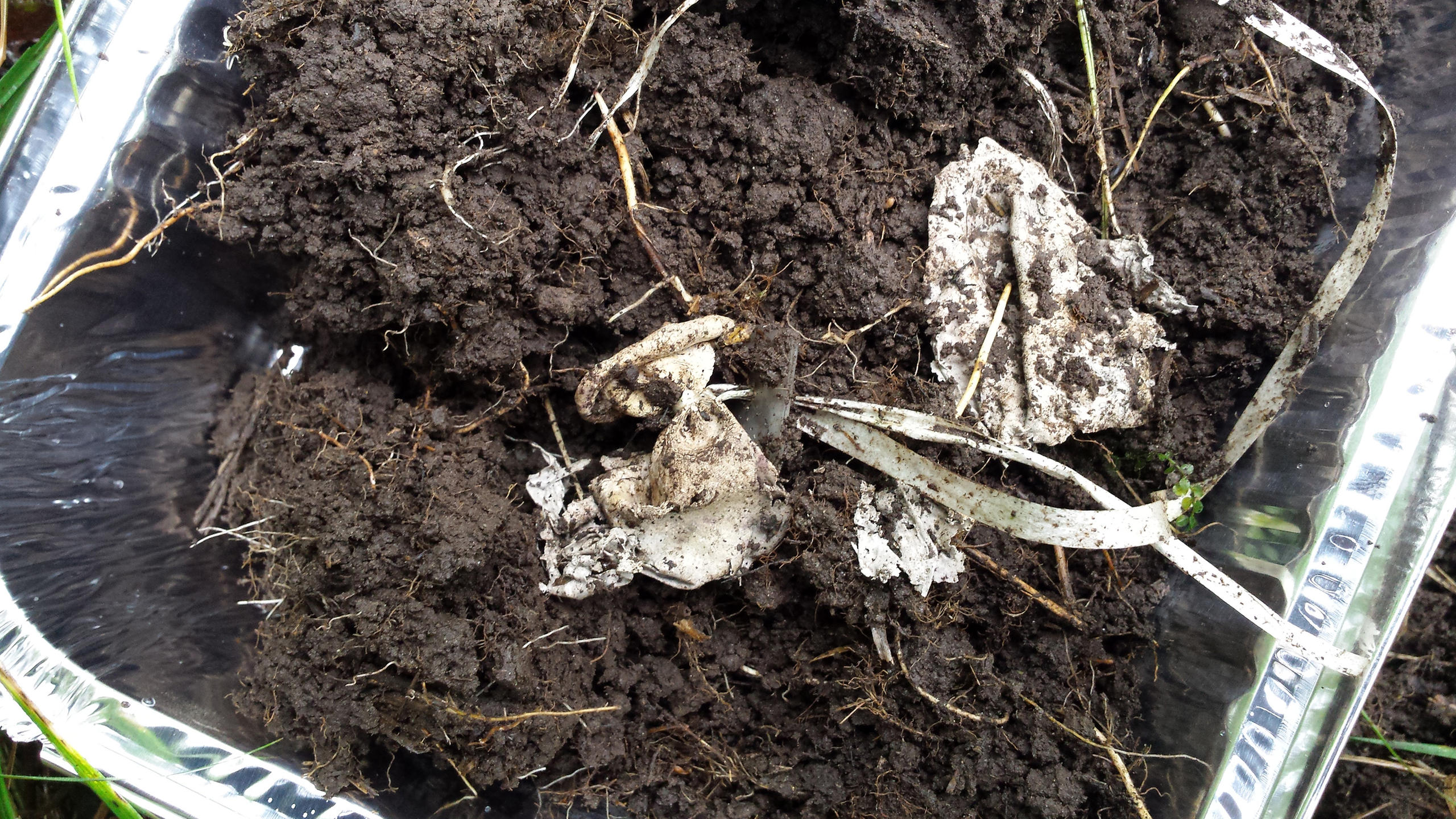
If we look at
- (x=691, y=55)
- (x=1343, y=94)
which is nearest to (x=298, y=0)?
(x=691, y=55)

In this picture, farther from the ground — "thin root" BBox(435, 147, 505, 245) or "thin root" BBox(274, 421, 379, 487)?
"thin root" BBox(435, 147, 505, 245)

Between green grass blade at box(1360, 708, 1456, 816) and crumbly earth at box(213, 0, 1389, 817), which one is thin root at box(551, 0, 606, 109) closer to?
crumbly earth at box(213, 0, 1389, 817)

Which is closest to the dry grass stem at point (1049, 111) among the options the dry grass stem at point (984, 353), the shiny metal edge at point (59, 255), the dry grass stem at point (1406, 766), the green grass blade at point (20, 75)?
the dry grass stem at point (984, 353)

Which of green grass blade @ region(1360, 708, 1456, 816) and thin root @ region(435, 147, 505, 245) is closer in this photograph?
thin root @ region(435, 147, 505, 245)

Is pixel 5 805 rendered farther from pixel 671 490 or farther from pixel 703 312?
pixel 703 312

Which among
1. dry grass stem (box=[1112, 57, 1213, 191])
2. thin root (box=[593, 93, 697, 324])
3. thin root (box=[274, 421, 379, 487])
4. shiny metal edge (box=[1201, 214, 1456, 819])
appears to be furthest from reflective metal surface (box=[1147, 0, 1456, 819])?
thin root (box=[274, 421, 379, 487])

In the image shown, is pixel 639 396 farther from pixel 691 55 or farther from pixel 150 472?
pixel 150 472

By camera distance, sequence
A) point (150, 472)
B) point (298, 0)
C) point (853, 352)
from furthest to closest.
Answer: point (150, 472) → point (853, 352) → point (298, 0)
